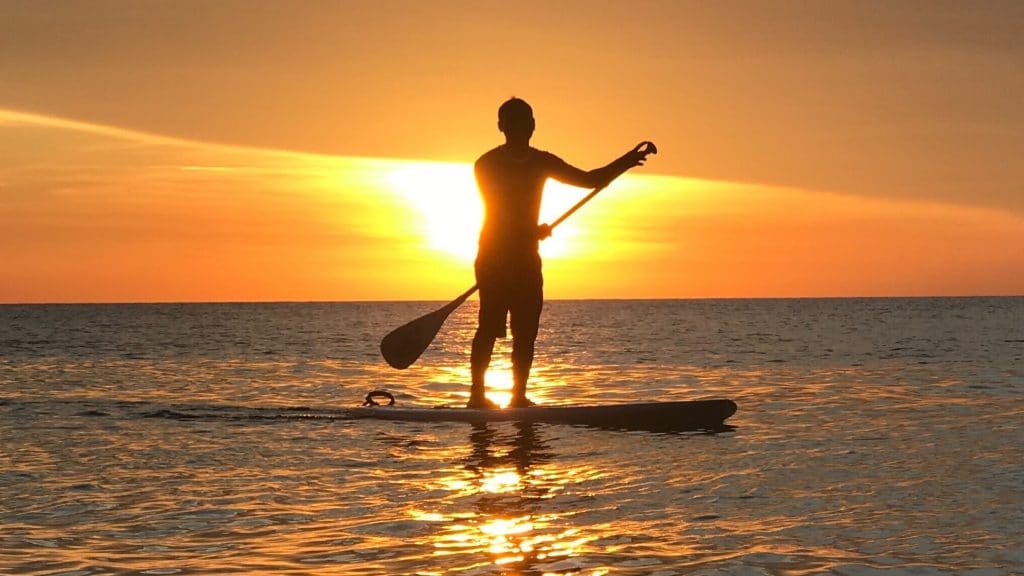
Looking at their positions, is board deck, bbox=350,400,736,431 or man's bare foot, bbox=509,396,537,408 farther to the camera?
man's bare foot, bbox=509,396,537,408

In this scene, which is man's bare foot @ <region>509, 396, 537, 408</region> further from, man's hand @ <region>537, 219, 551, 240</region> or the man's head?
the man's head

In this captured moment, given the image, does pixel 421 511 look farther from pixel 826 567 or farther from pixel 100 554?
pixel 826 567

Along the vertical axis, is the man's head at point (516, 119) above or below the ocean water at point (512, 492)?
above

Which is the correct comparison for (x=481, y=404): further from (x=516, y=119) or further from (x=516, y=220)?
(x=516, y=119)

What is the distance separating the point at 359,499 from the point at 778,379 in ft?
52.2

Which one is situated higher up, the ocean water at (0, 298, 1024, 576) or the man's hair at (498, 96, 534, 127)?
the man's hair at (498, 96, 534, 127)

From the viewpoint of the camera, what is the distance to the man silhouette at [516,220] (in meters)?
11.2

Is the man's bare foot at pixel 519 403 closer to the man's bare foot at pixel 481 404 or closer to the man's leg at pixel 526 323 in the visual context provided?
the man's bare foot at pixel 481 404

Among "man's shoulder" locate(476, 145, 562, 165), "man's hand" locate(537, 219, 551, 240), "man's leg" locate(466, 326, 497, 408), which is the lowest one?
"man's leg" locate(466, 326, 497, 408)

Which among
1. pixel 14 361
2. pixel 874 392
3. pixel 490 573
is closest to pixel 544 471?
pixel 490 573

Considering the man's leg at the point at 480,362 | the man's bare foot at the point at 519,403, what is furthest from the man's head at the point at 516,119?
the man's bare foot at the point at 519,403

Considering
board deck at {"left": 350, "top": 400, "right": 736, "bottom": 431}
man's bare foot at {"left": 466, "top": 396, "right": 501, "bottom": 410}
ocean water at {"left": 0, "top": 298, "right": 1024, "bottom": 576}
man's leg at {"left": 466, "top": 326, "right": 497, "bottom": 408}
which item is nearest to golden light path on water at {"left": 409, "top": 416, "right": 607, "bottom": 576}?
ocean water at {"left": 0, "top": 298, "right": 1024, "bottom": 576}

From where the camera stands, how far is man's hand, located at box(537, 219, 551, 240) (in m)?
11.3

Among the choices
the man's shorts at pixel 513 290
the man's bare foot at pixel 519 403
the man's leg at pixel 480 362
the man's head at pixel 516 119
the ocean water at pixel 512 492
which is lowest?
the ocean water at pixel 512 492
